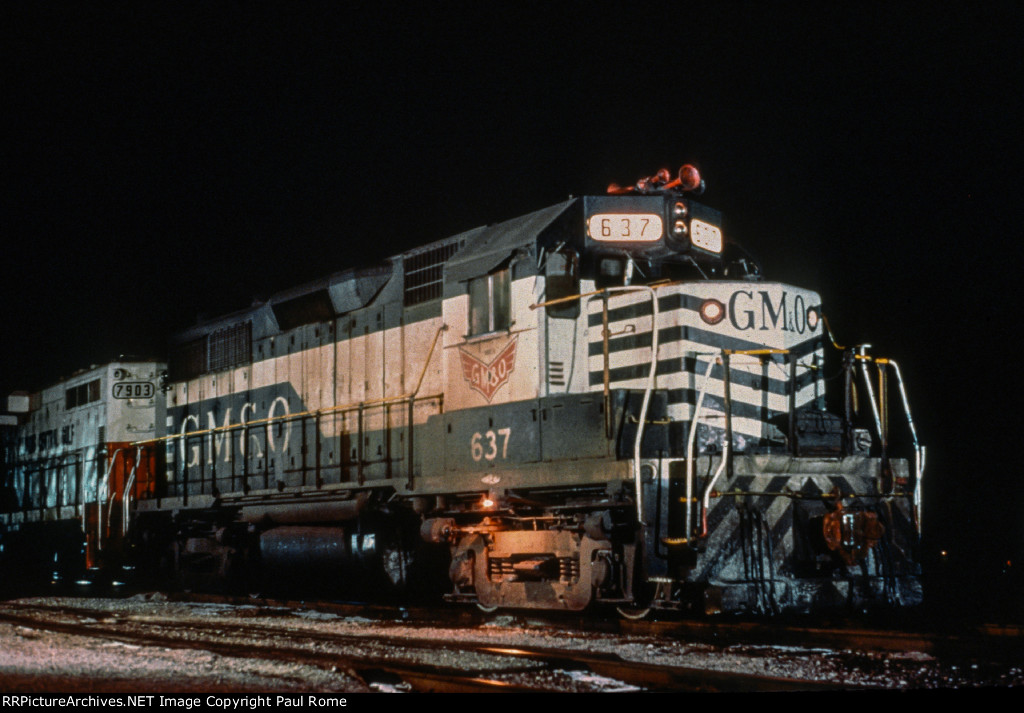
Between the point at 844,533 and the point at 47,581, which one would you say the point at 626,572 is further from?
the point at 47,581

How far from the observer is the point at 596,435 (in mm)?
8227

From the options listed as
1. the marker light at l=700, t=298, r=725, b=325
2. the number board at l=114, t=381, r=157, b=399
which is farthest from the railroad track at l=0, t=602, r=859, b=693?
the number board at l=114, t=381, r=157, b=399

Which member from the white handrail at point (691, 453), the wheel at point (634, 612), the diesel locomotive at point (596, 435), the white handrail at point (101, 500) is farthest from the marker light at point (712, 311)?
the white handrail at point (101, 500)

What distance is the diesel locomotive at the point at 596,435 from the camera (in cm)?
793

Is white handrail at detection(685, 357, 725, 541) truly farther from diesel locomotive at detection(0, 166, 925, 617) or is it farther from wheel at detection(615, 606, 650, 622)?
wheel at detection(615, 606, 650, 622)

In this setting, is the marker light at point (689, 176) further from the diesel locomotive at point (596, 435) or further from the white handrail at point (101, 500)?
the white handrail at point (101, 500)

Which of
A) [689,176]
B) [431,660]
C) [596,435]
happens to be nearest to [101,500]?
[596,435]

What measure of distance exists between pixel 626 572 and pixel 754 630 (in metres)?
1.09

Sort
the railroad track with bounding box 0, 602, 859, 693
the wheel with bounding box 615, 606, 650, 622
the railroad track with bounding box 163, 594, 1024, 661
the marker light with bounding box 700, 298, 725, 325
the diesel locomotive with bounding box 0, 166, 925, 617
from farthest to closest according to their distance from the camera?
the marker light with bounding box 700, 298, 725, 325, the wheel with bounding box 615, 606, 650, 622, the diesel locomotive with bounding box 0, 166, 925, 617, the railroad track with bounding box 163, 594, 1024, 661, the railroad track with bounding box 0, 602, 859, 693

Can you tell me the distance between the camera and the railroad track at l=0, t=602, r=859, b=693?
5.51m

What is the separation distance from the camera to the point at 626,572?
26.3 ft

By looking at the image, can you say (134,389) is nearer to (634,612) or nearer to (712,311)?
(634,612)

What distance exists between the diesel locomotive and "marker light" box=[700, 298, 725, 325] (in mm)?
18

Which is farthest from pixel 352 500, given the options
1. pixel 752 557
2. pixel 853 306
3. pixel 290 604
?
pixel 853 306
